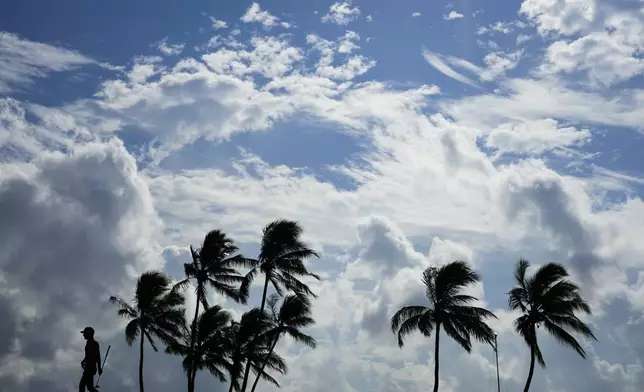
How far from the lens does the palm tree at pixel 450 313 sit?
40.8 metres

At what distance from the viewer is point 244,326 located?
151 feet

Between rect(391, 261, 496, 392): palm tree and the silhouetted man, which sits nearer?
the silhouetted man

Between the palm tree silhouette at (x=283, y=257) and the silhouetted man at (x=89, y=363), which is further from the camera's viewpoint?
the palm tree silhouette at (x=283, y=257)

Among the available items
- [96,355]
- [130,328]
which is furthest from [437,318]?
[96,355]

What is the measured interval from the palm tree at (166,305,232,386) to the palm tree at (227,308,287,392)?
2.41 feet

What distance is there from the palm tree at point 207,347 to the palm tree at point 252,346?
74cm

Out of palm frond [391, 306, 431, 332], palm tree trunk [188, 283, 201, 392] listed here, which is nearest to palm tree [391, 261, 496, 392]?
palm frond [391, 306, 431, 332]

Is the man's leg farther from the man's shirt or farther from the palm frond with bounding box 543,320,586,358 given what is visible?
the palm frond with bounding box 543,320,586,358

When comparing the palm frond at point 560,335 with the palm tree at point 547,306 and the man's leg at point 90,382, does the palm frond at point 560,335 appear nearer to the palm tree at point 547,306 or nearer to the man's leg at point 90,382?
the palm tree at point 547,306

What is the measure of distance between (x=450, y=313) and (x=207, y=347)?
18796 mm

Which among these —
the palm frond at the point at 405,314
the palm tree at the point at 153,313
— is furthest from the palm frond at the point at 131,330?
the palm frond at the point at 405,314

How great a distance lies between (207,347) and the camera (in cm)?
4872

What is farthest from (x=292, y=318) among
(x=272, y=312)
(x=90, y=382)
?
(x=90, y=382)

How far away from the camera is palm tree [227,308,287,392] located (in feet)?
151
